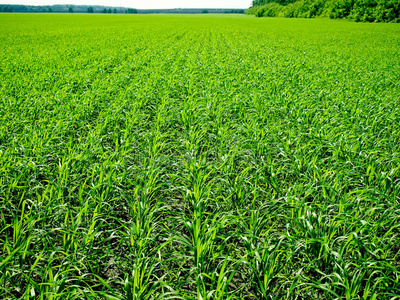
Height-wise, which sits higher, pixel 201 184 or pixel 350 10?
pixel 350 10

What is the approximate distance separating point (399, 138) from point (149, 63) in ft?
34.2

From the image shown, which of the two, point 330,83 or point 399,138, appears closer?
point 399,138

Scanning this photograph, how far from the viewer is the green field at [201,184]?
2396 mm

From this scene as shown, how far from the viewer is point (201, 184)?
349 centimetres

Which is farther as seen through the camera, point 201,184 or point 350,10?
point 350,10

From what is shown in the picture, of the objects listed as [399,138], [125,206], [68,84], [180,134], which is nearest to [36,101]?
[68,84]

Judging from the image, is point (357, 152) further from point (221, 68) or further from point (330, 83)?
point (221, 68)

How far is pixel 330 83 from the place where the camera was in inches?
364

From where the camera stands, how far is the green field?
2396 millimetres

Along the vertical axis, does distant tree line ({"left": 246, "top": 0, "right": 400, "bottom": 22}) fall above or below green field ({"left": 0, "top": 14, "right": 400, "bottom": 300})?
above

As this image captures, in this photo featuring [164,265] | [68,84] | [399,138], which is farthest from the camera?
[68,84]

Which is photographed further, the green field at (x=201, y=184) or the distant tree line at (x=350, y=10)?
the distant tree line at (x=350, y=10)

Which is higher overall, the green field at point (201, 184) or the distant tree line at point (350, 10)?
the distant tree line at point (350, 10)

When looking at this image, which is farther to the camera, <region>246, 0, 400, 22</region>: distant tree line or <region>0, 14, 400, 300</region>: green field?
<region>246, 0, 400, 22</region>: distant tree line
